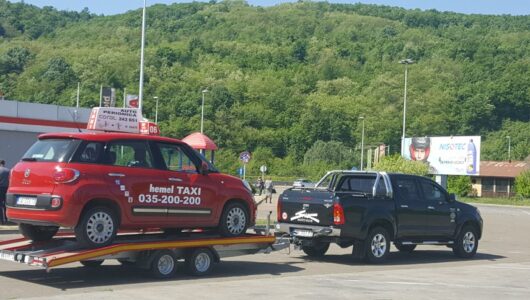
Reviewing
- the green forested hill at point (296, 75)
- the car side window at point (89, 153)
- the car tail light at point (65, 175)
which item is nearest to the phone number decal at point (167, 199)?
the car side window at point (89, 153)

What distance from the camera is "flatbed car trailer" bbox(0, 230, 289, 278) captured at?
11561 mm

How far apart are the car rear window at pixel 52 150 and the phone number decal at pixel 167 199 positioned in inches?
54.5

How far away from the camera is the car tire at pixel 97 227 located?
38.7ft

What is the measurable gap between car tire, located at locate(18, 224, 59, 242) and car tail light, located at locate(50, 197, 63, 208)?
4.35 ft

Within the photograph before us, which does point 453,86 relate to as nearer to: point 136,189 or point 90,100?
point 90,100

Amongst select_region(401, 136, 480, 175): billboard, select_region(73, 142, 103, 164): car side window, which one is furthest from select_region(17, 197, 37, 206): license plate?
select_region(401, 136, 480, 175): billboard

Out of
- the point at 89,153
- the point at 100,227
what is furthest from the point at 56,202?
the point at 89,153

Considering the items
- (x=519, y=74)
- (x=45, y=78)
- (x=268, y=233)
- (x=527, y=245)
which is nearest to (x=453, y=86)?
(x=519, y=74)

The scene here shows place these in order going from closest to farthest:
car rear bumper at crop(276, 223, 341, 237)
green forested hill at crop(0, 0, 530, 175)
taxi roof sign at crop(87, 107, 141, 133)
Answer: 1. taxi roof sign at crop(87, 107, 141, 133)
2. car rear bumper at crop(276, 223, 341, 237)
3. green forested hill at crop(0, 0, 530, 175)

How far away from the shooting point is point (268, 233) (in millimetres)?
15055

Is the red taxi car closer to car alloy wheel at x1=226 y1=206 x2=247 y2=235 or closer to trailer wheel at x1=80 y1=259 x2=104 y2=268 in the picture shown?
car alloy wheel at x1=226 y1=206 x2=247 y2=235

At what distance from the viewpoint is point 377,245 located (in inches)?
651

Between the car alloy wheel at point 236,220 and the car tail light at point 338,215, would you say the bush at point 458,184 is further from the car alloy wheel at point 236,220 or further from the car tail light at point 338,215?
the car alloy wheel at point 236,220

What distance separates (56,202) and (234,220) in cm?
373
